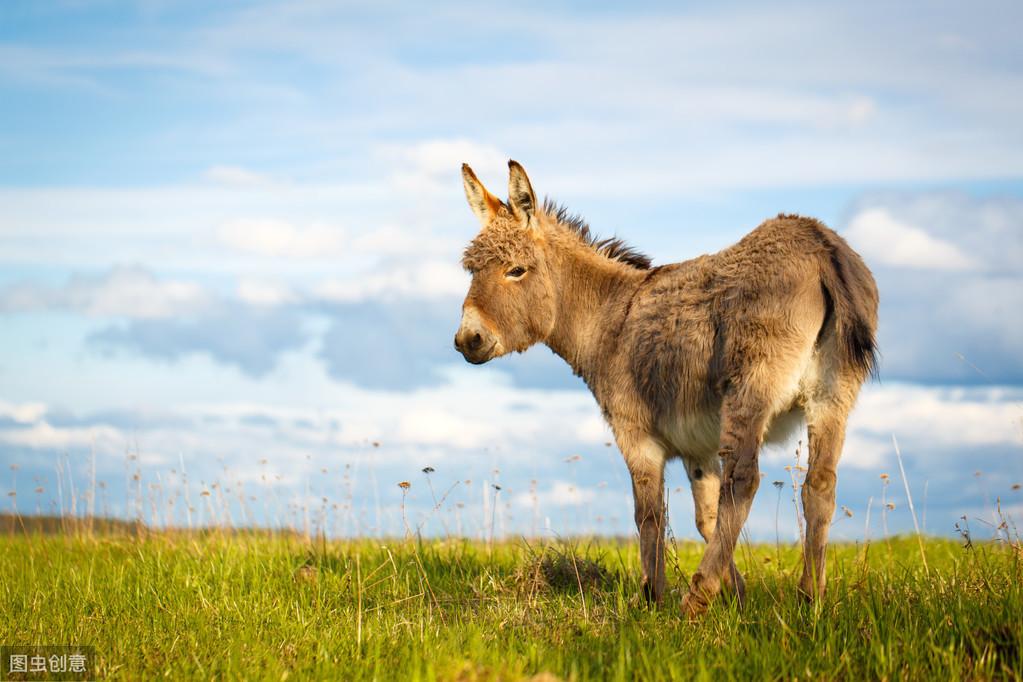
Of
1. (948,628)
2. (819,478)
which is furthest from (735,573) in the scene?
(948,628)

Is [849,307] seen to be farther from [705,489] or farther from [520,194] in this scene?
[520,194]

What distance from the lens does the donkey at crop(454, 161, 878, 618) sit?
6520 mm

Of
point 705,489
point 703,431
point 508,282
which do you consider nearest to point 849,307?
point 703,431

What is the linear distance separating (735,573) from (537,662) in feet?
7.32

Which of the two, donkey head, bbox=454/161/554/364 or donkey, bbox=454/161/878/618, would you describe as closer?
→ donkey, bbox=454/161/878/618

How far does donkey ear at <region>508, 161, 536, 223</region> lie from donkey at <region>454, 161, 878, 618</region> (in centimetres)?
1

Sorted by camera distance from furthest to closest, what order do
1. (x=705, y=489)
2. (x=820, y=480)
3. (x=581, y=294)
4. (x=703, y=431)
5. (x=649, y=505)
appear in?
(x=581, y=294), (x=705, y=489), (x=649, y=505), (x=703, y=431), (x=820, y=480)

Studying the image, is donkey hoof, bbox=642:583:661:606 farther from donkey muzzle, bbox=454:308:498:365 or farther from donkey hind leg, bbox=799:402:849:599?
donkey muzzle, bbox=454:308:498:365

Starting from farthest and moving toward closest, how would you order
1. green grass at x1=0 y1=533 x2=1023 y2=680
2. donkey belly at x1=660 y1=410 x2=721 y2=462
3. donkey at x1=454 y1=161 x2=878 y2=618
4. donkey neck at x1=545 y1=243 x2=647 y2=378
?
donkey neck at x1=545 y1=243 x2=647 y2=378 < donkey belly at x1=660 y1=410 x2=721 y2=462 < donkey at x1=454 y1=161 x2=878 y2=618 < green grass at x1=0 y1=533 x2=1023 y2=680

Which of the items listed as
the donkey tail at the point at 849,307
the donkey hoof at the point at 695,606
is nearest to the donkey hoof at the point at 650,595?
the donkey hoof at the point at 695,606

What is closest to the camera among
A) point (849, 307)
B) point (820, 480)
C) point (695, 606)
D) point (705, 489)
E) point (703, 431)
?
point (695, 606)

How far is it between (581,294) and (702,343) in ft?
6.03

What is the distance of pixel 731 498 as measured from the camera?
6.39m

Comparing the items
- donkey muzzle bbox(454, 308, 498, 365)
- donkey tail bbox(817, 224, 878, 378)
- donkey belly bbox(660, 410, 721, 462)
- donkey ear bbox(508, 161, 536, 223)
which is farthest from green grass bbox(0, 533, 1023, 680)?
donkey ear bbox(508, 161, 536, 223)
